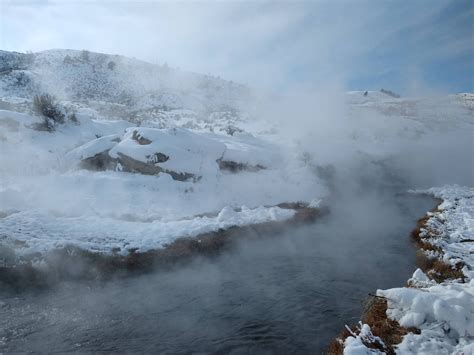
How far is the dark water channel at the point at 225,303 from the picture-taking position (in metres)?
7.75

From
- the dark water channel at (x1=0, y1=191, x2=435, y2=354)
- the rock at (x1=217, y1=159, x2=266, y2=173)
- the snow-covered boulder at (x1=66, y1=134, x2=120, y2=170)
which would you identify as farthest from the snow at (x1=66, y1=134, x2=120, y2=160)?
the dark water channel at (x1=0, y1=191, x2=435, y2=354)

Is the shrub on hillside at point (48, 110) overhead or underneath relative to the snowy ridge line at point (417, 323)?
overhead

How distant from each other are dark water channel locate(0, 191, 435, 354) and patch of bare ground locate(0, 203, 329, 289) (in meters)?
0.48

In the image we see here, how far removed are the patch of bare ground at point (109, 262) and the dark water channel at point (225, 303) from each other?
48 cm

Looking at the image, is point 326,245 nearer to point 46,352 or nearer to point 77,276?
point 77,276

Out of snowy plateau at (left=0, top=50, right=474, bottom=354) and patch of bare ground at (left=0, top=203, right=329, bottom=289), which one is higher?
snowy plateau at (left=0, top=50, right=474, bottom=354)

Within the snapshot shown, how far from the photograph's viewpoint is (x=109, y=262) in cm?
1167

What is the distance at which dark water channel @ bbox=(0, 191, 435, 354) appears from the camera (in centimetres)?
775

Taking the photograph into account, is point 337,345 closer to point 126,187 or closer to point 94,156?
point 126,187

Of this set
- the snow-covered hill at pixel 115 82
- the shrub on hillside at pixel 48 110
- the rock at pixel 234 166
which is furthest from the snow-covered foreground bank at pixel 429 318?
the snow-covered hill at pixel 115 82

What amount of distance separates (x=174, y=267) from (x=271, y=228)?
5.63 metres

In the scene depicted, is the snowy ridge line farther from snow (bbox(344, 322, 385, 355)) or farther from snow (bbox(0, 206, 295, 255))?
snow (bbox(0, 206, 295, 255))

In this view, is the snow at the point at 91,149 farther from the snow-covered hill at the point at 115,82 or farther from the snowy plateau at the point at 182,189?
the snow-covered hill at the point at 115,82

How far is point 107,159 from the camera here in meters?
19.6
